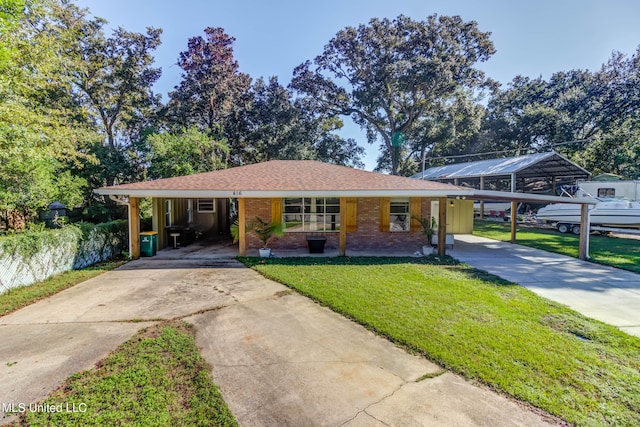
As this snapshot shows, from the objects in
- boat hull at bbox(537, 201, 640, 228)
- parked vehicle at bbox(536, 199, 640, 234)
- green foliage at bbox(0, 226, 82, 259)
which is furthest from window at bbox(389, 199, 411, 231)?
green foliage at bbox(0, 226, 82, 259)

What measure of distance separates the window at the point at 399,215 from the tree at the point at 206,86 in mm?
14772

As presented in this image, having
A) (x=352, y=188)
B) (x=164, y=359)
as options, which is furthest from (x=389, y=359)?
(x=352, y=188)

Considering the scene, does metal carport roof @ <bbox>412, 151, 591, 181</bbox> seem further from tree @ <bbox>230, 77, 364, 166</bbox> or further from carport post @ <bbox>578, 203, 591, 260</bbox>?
tree @ <bbox>230, 77, 364, 166</bbox>

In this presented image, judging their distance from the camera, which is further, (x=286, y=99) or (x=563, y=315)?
(x=286, y=99)

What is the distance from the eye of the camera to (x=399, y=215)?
11.1 metres

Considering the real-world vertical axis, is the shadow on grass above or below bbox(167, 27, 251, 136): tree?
below

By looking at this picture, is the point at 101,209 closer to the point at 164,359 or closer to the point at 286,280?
the point at 286,280

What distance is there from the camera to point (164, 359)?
3615 millimetres

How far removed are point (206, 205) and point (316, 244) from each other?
7500mm

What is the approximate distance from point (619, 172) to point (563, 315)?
100ft

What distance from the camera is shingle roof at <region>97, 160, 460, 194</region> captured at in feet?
29.3

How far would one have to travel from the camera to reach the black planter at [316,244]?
32.7 ft

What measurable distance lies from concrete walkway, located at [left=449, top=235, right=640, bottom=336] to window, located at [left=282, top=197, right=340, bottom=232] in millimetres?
4567

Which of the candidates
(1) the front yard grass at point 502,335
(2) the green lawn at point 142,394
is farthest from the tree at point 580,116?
(2) the green lawn at point 142,394
